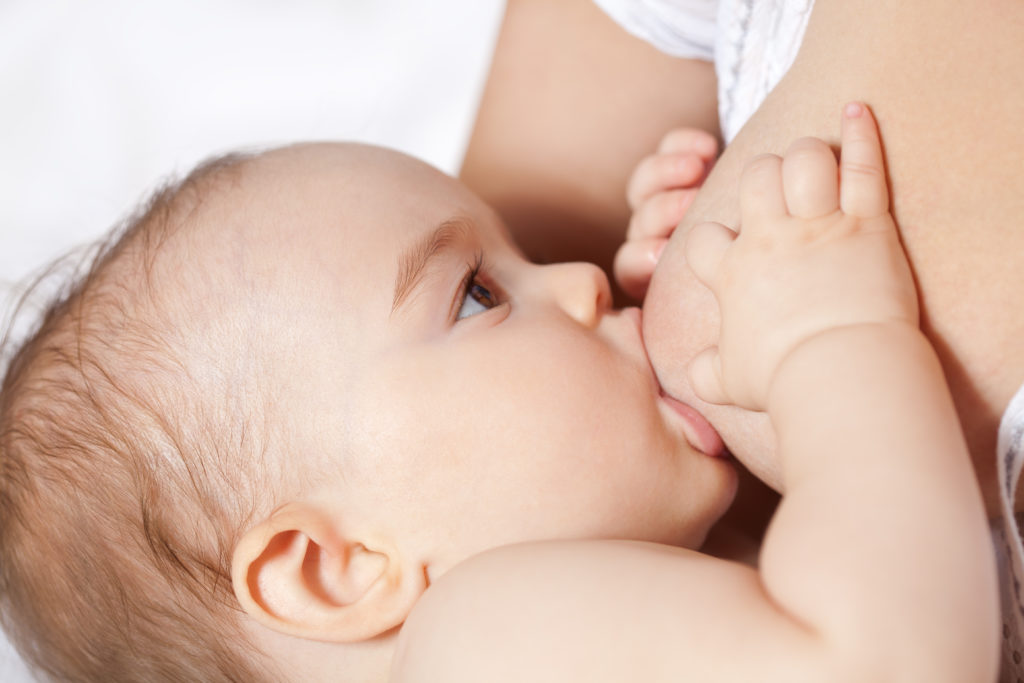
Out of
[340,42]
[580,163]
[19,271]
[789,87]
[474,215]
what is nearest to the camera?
[789,87]

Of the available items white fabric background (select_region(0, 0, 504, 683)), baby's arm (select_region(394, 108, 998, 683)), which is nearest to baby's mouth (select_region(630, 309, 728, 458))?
baby's arm (select_region(394, 108, 998, 683))

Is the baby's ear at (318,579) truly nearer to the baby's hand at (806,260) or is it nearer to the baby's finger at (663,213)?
the baby's hand at (806,260)

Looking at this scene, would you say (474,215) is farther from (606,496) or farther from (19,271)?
(19,271)

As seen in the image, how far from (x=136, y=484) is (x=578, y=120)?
795mm

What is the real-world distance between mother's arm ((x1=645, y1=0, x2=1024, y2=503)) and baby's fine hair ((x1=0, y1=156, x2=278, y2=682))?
580 millimetres

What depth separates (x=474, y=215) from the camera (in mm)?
1022

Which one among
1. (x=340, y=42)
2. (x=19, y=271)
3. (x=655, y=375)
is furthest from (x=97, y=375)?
(x=340, y=42)

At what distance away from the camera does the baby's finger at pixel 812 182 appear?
0.71 m

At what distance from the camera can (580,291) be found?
961 mm

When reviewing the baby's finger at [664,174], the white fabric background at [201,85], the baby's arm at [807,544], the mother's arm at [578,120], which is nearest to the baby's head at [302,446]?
the baby's arm at [807,544]

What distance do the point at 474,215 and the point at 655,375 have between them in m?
0.27

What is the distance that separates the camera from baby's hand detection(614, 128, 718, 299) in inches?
44.8

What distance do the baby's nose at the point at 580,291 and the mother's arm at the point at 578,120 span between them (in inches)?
13.8

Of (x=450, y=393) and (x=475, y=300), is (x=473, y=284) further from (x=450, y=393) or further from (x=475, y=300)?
(x=450, y=393)
